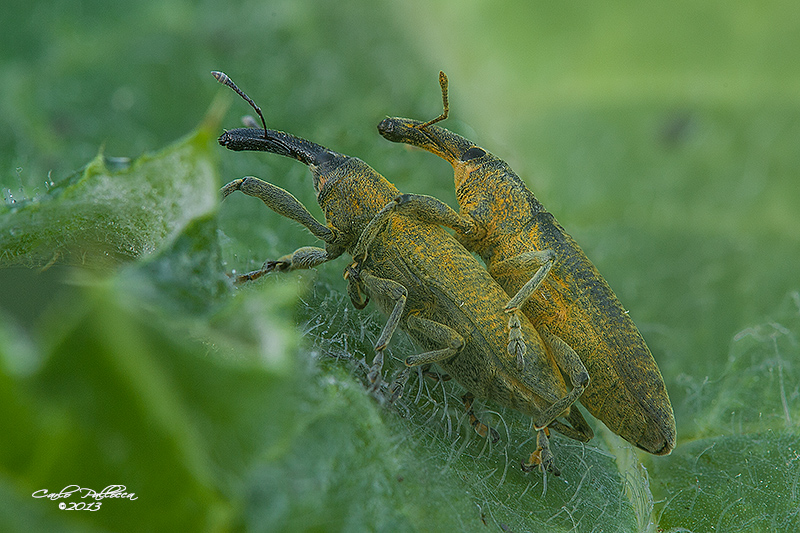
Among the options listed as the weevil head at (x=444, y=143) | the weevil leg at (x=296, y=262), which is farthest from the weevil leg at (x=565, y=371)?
the weevil leg at (x=296, y=262)

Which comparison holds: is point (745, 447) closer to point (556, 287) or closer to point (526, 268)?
point (556, 287)

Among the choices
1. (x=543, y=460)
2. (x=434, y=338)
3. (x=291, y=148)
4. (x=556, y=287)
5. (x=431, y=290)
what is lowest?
(x=543, y=460)

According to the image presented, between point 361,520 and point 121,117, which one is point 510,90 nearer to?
point 121,117

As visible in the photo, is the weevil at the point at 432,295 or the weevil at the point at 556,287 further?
the weevil at the point at 556,287

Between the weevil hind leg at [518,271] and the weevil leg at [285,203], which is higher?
the weevil leg at [285,203]

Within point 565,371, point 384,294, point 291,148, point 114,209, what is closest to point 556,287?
point 565,371

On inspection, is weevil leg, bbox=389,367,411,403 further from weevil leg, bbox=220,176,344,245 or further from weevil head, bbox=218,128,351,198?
weevil head, bbox=218,128,351,198

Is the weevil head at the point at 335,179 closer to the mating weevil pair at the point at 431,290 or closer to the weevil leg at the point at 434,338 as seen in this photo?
the mating weevil pair at the point at 431,290

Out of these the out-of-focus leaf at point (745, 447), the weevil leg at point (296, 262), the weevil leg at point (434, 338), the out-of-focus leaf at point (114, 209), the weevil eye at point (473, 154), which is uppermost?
the weevil eye at point (473, 154)
